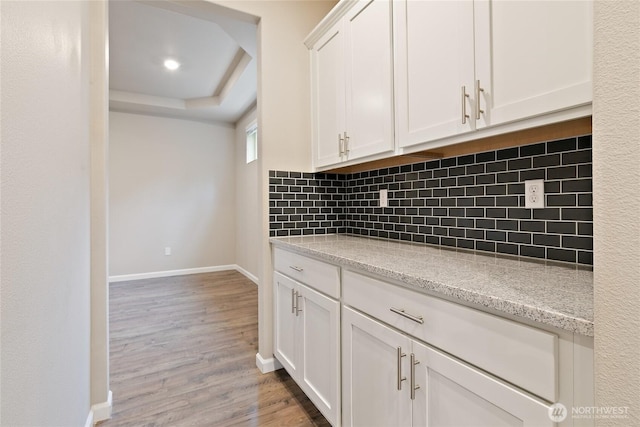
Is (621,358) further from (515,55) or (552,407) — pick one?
(515,55)

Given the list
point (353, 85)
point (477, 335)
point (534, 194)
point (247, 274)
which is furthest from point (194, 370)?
point (247, 274)

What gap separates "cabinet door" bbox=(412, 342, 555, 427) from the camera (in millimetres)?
679

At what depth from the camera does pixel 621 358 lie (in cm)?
46

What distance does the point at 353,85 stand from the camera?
1729 mm

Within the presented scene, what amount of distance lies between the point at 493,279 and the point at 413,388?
1.38 feet

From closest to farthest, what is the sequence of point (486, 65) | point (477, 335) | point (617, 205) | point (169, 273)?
point (617, 205)
point (477, 335)
point (486, 65)
point (169, 273)

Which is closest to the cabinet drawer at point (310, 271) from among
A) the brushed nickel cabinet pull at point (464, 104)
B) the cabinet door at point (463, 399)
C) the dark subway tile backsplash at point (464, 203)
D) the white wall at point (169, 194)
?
the dark subway tile backsplash at point (464, 203)

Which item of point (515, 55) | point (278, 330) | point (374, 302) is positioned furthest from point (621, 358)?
point (278, 330)

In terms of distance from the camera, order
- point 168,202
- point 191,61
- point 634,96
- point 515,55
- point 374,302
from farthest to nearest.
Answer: point 168,202 → point 191,61 → point 374,302 → point 515,55 → point 634,96

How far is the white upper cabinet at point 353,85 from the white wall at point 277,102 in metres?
0.09

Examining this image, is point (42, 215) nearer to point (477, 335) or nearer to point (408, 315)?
point (408, 315)

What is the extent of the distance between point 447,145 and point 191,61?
10.6ft

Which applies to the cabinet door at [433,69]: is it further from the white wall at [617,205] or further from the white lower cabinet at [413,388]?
the white lower cabinet at [413,388]

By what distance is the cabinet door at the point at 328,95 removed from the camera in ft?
6.05
